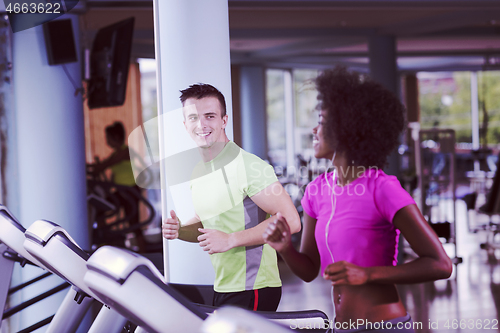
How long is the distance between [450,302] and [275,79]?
806 cm

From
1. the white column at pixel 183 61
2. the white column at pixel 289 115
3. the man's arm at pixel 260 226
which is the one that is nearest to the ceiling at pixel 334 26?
the white column at pixel 289 115

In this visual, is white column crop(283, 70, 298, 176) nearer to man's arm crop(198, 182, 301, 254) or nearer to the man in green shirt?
the man in green shirt

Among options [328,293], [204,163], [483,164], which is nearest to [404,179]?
[328,293]

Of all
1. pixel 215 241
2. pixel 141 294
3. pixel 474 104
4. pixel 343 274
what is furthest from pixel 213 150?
pixel 474 104

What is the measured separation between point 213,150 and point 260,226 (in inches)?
11.5

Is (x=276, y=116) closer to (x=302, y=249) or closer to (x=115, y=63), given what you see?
(x=115, y=63)

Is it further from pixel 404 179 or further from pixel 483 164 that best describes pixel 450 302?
pixel 483 164

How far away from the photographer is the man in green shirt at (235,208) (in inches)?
60.8

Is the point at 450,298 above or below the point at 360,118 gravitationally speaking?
below

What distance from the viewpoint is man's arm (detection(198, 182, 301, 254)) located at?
1513 mm

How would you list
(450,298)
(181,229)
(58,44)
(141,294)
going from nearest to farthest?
(141,294)
(181,229)
(58,44)
(450,298)

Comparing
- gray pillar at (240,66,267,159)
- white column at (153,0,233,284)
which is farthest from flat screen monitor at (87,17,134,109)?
gray pillar at (240,66,267,159)

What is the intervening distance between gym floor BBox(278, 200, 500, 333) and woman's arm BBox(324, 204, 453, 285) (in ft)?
7.80

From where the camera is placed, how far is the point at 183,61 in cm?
202
